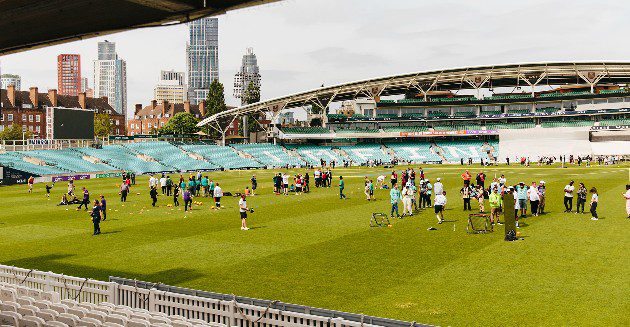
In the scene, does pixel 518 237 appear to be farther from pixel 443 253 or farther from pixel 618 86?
pixel 618 86

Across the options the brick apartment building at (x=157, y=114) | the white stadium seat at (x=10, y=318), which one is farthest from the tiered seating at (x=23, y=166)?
the brick apartment building at (x=157, y=114)

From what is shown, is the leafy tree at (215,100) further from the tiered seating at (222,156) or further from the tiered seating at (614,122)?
the tiered seating at (614,122)

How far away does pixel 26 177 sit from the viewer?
55750 mm

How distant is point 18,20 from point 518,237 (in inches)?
659

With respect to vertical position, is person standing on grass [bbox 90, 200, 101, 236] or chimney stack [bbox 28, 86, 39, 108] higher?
chimney stack [bbox 28, 86, 39, 108]

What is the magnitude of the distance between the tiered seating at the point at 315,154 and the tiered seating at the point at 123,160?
90.4 feet

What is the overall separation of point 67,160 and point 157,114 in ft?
378

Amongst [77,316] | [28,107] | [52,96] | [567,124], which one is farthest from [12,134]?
[77,316]

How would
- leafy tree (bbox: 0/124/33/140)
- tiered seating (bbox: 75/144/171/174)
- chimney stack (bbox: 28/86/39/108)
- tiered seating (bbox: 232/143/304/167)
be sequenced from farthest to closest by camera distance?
chimney stack (bbox: 28/86/39/108) < leafy tree (bbox: 0/124/33/140) < tiered seating (bbox: 232/143/304/167) < tiered seating (bbox: 75/144/171/174)

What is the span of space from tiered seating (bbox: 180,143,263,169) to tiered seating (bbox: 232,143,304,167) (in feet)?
7.36

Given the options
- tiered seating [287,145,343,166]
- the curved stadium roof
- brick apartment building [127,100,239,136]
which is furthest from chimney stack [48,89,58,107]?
tiered seating [287,145,343,166]

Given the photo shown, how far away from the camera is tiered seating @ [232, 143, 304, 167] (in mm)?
88438

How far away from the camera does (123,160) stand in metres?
72.5

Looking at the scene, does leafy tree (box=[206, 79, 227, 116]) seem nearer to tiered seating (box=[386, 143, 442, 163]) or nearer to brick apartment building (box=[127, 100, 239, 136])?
tiered seating (box=[386, 143, 442, 163])
